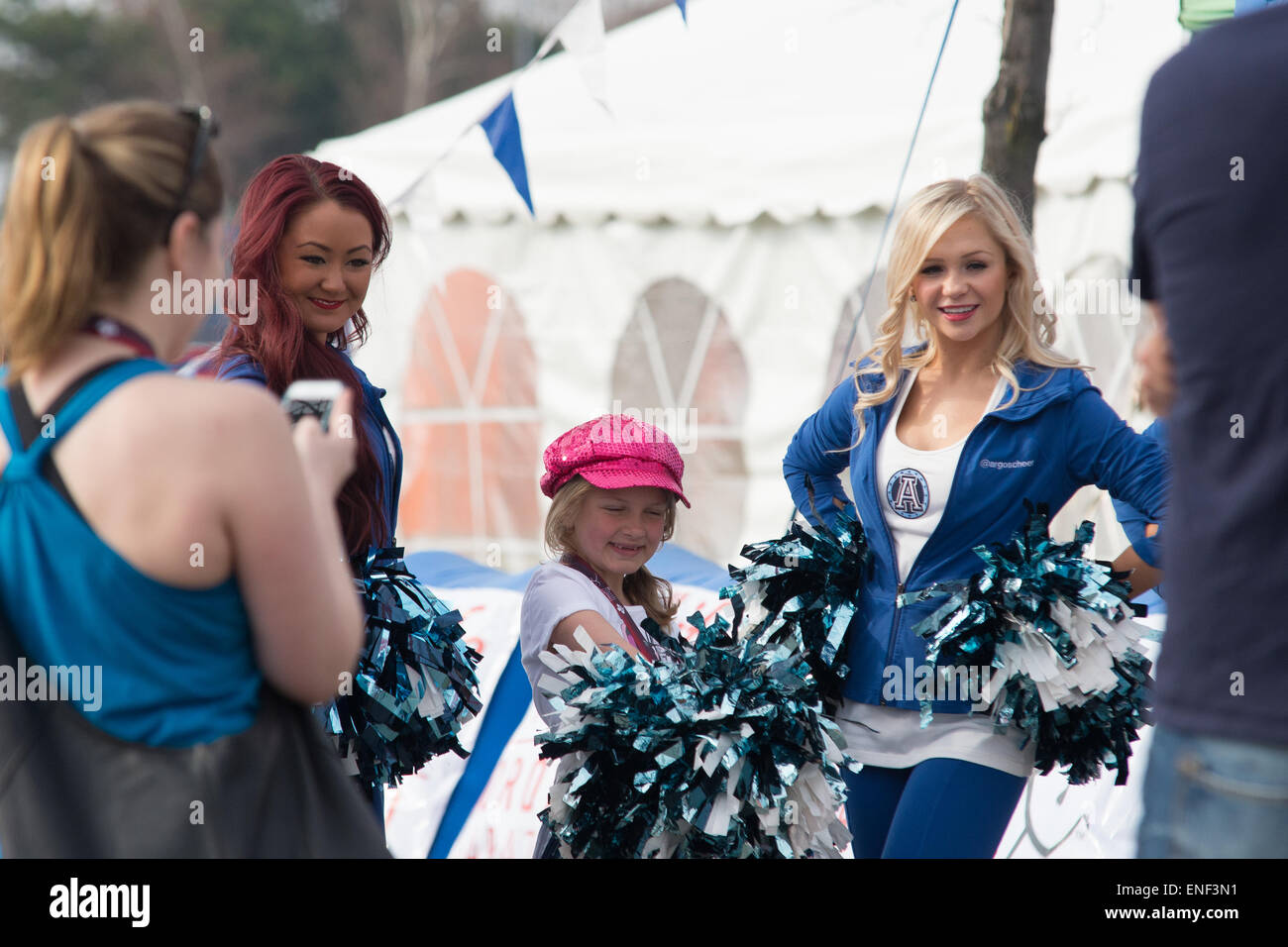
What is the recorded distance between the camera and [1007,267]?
2811 millimetres

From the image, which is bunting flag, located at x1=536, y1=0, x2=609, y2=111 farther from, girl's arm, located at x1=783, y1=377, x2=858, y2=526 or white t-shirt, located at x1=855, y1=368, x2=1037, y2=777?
white t-shirt, located at x1=855, y1=368, x2=1037, y2=777

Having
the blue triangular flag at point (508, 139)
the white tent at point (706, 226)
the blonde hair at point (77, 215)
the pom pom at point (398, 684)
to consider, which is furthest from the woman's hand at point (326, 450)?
the white tent at point (706, 226)

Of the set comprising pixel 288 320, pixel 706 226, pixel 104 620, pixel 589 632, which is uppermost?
pixel 706 226

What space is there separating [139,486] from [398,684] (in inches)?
48.7

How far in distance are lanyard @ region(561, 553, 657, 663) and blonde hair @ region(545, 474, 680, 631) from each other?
39 mm

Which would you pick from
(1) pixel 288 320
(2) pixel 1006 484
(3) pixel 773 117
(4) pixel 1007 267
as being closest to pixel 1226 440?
(2) pixel 1006 484

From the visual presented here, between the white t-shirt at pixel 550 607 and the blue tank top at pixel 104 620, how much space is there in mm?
1278

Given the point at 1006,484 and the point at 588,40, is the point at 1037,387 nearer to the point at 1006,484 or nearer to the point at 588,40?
the point at 1006,484

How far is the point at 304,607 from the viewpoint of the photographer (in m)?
1.50

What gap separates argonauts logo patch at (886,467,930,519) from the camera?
271cm

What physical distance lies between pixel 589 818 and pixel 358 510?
0.68m
